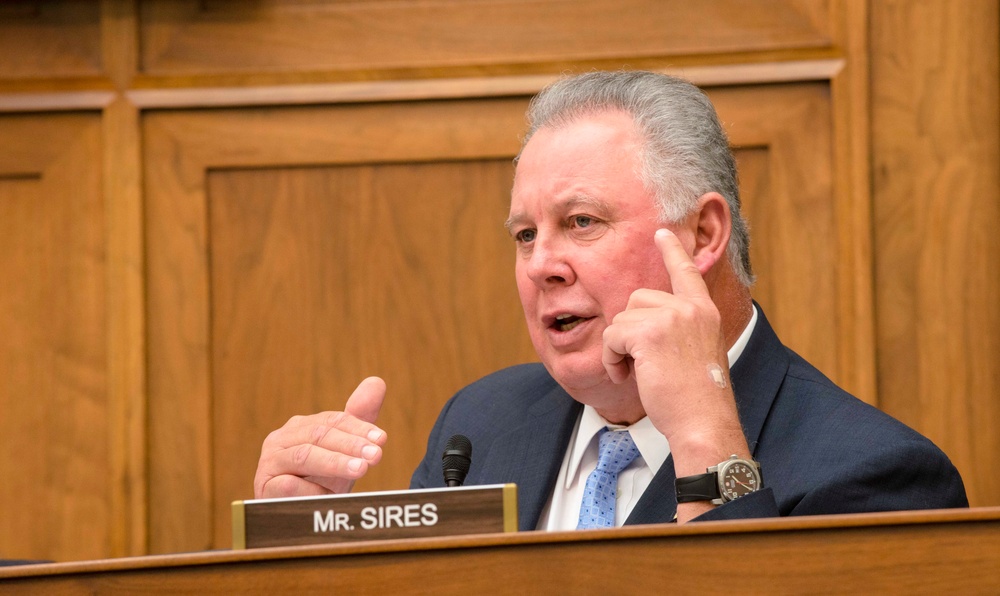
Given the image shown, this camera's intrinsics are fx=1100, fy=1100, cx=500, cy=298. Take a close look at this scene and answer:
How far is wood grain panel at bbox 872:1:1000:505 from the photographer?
2439mm

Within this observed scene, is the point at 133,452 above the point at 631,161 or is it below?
below

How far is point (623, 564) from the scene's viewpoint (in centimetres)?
96

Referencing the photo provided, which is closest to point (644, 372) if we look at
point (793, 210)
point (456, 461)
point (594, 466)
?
point (456, 461)

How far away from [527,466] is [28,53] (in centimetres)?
168

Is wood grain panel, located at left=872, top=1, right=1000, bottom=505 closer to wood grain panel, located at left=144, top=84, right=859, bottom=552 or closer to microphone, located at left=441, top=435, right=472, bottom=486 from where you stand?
wood grain panel, located at left=144, top=84, right=859, bottom=552

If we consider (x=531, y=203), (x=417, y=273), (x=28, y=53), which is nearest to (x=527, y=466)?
(x=531, y=203)

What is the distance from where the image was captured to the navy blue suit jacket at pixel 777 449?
4.83 feet

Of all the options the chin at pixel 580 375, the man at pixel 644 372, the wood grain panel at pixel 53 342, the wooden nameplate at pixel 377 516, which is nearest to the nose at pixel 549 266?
the man at pixel 644 372

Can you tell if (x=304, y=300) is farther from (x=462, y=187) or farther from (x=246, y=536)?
(x=246, y=536)

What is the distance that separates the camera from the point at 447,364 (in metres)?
2.63

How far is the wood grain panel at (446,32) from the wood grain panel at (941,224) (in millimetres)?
236

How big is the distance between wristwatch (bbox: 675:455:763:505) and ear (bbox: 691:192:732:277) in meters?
0.48

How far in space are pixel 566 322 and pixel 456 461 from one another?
0.35 metres

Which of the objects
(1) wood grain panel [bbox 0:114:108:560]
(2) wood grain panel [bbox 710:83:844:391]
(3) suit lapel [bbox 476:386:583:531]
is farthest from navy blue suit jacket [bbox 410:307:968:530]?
(1) wood grain panel [bbox 0:114:108:560]
